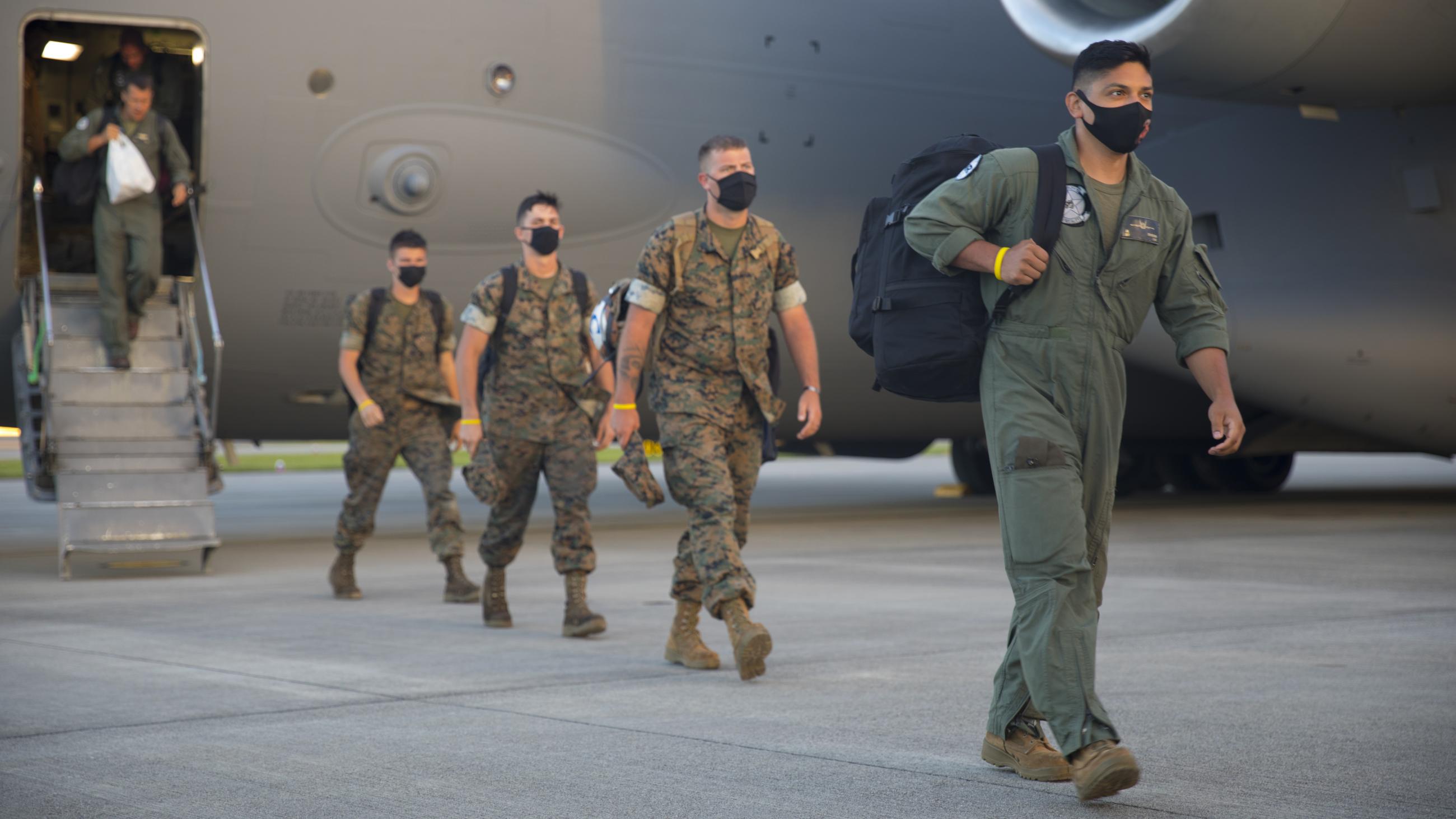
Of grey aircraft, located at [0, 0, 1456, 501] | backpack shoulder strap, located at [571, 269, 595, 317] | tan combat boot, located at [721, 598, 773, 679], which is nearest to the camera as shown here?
tan combat boot, located at [721, 598, 773, 679]

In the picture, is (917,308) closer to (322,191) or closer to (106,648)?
(106,648)

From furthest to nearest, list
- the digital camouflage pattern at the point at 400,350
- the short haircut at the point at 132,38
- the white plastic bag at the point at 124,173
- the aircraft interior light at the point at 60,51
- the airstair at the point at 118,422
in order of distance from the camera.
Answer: the aircraft interior light at the point at 60,51, the short haircut at the point at 132,38, the white plastic bag at the point at 124,173, the airstair at the point at 118,422, the digital camouflage pattern at the point at 400,350

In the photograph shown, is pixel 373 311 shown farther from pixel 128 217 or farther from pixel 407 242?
pixel 128 217

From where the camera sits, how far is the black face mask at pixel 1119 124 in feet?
13.4

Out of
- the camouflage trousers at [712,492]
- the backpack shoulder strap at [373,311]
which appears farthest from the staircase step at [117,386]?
the camouflage trousers at [712,492]

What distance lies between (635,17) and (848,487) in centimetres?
1003

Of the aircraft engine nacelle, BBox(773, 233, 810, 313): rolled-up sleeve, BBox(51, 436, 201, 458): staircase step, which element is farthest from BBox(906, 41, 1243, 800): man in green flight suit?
BBox(51, 436, 201, 458): staircase step

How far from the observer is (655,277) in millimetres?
6031

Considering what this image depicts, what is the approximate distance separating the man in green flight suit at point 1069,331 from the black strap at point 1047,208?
27mm

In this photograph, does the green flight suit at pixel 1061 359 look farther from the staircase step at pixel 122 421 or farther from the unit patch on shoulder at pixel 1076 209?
the staircase step at pixel 122 421

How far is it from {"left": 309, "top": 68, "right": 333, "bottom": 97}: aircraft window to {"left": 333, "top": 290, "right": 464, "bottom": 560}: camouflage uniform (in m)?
2.47

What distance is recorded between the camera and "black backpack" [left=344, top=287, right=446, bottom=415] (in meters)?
8.63

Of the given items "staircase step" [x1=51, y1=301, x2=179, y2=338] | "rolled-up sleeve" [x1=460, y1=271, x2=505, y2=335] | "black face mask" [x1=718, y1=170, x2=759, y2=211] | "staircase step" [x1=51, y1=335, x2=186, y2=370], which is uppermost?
"black face mask" [x1=718, y1=170, x2=759, y2=211]

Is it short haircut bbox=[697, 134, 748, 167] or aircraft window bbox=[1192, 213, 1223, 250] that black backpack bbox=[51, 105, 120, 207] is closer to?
short haircut bbox=[697, 134, 748, 167]
